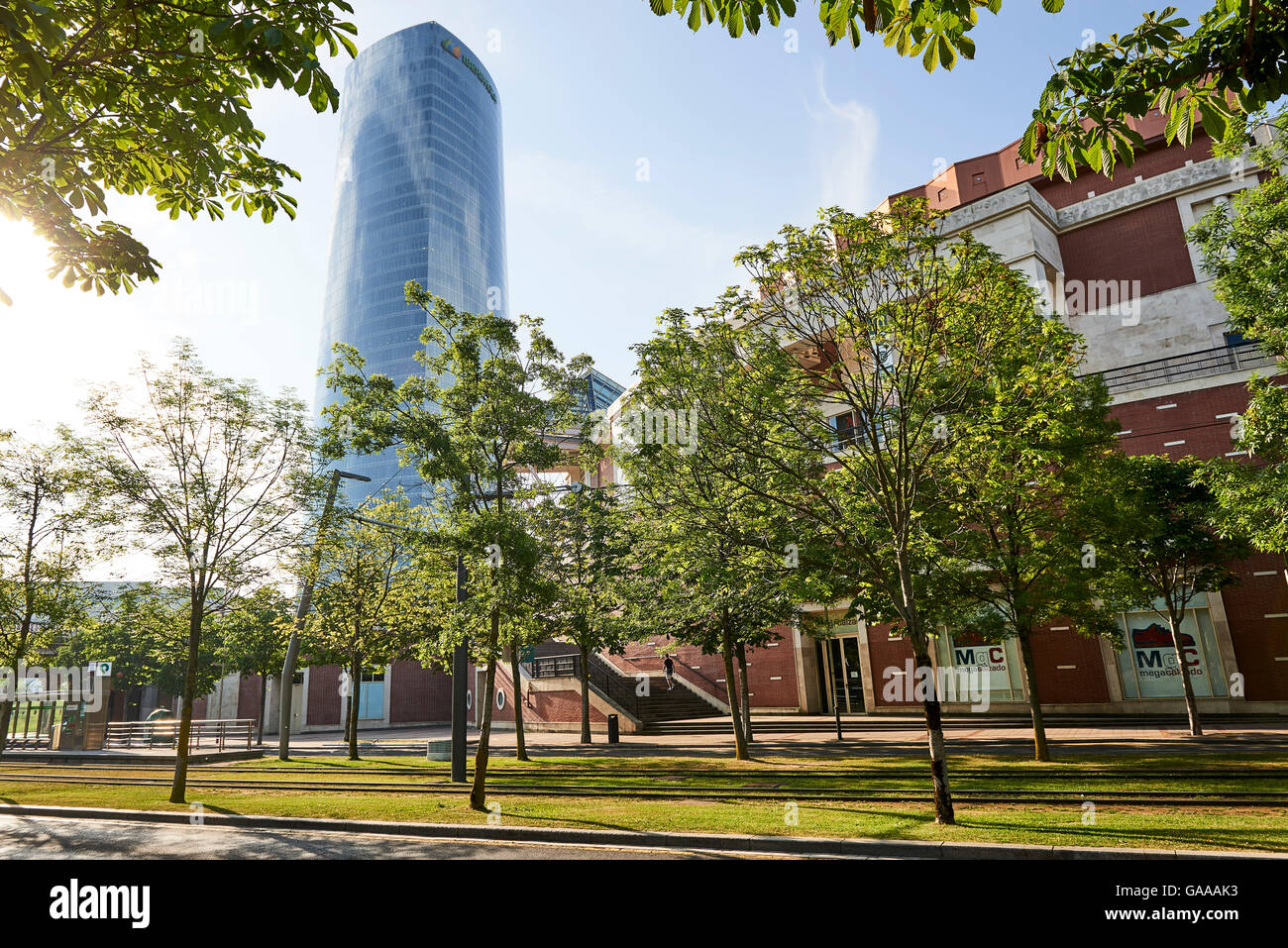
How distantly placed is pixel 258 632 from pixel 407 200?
132 metres

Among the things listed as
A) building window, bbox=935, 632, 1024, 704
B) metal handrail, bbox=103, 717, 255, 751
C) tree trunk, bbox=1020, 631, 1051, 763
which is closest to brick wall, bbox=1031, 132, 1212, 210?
building window, bbox=935, 632, 1024, 704

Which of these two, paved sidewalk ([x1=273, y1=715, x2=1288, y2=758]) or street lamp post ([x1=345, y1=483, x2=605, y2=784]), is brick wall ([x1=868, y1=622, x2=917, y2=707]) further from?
street lamp post ([x1=345, y1=483, x2=605, y2=784])

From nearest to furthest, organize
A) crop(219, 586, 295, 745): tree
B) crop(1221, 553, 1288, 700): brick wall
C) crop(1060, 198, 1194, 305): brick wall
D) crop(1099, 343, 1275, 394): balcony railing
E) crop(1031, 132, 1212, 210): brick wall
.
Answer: crop(219, 586, 295, 745): tree < crop(1221, 553, 1288, 700): brick wall < crop(1099, 343, 1275, 394): balcony railing < crop(1060, 198, 1194, 305): brick wall < crop(1031, 132, 1212, 210): brick wall

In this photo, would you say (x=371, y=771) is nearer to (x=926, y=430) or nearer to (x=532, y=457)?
(x=532, y=457)

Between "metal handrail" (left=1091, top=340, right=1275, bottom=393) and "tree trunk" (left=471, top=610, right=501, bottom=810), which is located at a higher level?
"metal handrail" (left=1091, top=340, right=1275, bottom=393)

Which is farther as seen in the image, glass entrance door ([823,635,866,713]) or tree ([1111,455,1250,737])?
glass entrance door ([823,635,866,713])

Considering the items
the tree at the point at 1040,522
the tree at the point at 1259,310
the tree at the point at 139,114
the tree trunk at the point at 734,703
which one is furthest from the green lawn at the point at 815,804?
the tree at the point at 139,114

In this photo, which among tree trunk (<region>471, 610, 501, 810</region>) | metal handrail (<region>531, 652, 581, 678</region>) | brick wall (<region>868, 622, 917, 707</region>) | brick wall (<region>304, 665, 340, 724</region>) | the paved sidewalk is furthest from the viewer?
brick wall (<region>304, 665, 340, 724</region>)

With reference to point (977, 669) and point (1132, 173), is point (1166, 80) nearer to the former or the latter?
point (977, 669)

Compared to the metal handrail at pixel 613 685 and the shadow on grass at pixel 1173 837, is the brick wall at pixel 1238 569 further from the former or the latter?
the metal handrail at pixel 613 685

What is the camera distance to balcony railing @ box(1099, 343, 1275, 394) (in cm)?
2347

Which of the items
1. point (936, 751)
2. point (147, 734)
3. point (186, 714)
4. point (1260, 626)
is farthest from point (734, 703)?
point (147, 734)

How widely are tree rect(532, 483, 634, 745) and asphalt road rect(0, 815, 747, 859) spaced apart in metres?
9.91
